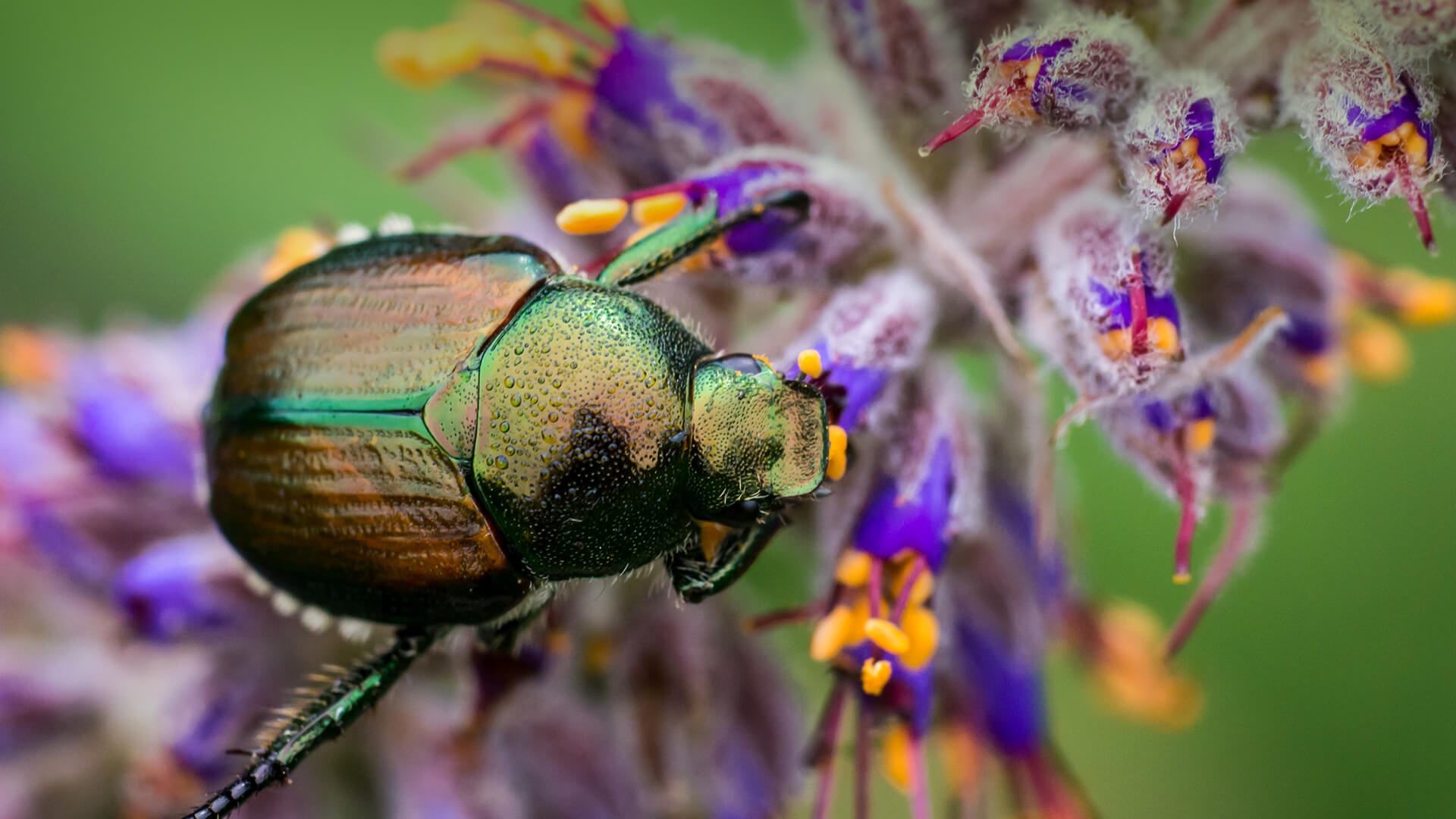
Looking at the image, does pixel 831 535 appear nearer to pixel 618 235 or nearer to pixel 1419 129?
pixel 618 235

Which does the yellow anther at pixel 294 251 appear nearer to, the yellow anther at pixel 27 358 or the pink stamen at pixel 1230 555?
the yellow anther at pixel 27 358

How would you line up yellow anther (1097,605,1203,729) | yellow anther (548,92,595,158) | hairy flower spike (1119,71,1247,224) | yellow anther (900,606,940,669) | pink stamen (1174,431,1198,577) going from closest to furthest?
hairy flower spike (1119,71,1247,224)
pink stamen (1174,431,1198,577)
yellow anther (900,606,940,669)
yellow anther (548,92,595,158)
yellow anther (1097,605,1203,729)

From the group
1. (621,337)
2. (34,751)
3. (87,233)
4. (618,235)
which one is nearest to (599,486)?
(621,337)

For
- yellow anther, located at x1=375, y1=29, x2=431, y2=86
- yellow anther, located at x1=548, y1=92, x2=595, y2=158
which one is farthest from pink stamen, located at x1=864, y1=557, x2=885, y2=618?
yellow anther, located at x1=375, y1=29, x2=431, y2=86

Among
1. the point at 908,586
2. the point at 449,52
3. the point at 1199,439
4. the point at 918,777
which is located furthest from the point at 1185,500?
the point at 449,52

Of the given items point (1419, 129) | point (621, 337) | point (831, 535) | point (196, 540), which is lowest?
point (831, 535)

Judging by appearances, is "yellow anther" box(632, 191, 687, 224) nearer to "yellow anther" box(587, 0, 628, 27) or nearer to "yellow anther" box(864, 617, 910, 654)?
"yellow anther" box(587, 0, 628, 27)

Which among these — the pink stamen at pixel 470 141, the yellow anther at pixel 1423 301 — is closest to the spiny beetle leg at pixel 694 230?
the pink stamen at pixel 470 141

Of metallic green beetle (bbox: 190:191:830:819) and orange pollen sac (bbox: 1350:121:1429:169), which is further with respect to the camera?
metallic green beetle (bbox: 190:191:830:819)

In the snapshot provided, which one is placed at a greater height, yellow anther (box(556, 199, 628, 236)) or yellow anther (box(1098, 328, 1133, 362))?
yellow anther (box(556, 199, 628, 236))
